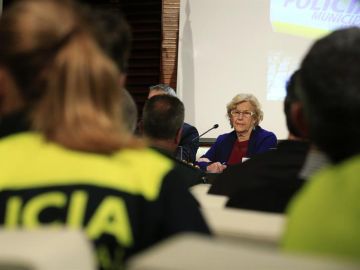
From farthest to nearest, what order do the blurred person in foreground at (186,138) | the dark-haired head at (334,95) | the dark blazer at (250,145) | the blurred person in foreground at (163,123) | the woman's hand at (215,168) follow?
1. the blurred person in foreground at (186,138)
2. the dark blazer at (250,145)
3. the woman's hand at (215,168)
4. the blurred person in foreground at (163,123)
5. the dark-haired head at (334,95)

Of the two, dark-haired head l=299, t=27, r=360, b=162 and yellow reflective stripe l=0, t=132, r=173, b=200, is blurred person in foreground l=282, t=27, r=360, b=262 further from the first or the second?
yellow reflective stripe l=0, t=132, r=173, b=200

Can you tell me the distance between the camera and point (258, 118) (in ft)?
13.9

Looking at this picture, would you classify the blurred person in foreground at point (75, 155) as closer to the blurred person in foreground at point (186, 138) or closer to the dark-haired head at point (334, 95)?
the dark-haired head at point (334, 95)

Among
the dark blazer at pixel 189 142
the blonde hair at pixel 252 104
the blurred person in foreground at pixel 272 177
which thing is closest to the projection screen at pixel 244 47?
the dark blazer at pixel 189 142

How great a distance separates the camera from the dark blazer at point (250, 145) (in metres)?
4.10

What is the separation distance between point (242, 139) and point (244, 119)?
162mm

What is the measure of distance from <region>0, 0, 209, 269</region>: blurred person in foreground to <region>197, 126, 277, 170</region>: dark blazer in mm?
3183

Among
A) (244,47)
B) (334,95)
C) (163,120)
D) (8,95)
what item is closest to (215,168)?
(163,120)

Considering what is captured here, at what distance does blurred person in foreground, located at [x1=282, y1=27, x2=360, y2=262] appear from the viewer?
0.58 m

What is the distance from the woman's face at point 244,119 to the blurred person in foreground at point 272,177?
7.48 ft

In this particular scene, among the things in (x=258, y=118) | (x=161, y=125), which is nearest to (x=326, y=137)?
(x=161, y=125)

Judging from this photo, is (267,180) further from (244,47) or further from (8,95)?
(244,47)

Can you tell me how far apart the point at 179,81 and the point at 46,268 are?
5.23m

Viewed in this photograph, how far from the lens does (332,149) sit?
782mm
